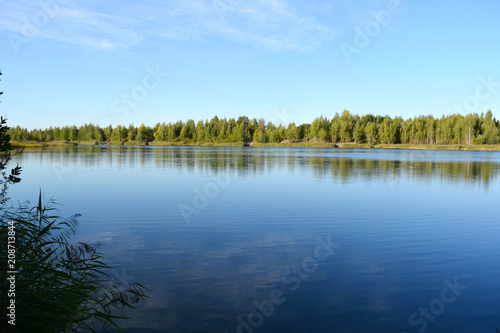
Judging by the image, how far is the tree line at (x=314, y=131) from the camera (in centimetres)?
13325

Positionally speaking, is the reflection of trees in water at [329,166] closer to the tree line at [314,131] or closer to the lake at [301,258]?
the lake at [301,258]

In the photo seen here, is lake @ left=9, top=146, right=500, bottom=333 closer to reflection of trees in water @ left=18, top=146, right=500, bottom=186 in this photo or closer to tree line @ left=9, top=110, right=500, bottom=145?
reflection of trees in water @ left=18, top=146, right=500, bottom=186

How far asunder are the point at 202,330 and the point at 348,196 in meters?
16.4

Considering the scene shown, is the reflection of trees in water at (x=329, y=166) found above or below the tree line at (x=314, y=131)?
below

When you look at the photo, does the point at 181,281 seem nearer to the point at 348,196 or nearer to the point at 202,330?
the point at 202,330

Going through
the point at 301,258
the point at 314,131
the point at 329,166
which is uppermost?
the point at 314,131

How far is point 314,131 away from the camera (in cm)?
16500

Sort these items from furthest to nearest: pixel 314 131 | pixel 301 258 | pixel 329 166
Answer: pixel 314 131
pixel 329 166
pixel 301 258

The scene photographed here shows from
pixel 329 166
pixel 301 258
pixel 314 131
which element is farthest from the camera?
pixel 314 131

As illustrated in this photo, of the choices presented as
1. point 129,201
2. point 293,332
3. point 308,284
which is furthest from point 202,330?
point 129,201

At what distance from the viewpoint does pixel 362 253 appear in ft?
34.4

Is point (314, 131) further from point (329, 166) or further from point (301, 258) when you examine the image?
point (301, 258)

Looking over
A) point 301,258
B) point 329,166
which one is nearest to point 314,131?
point 329,166

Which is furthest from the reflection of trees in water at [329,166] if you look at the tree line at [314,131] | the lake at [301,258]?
the tree line at [314,131]
